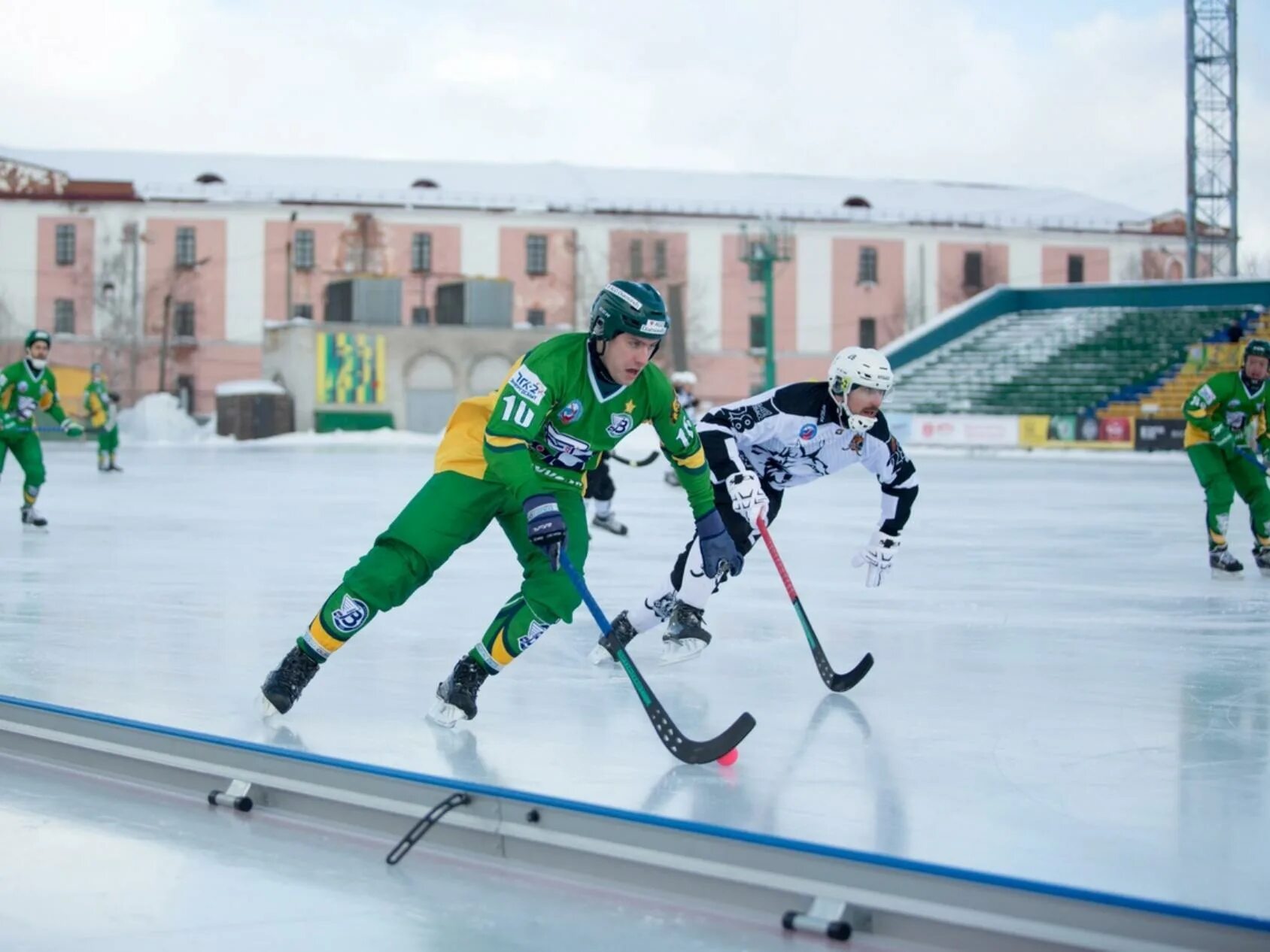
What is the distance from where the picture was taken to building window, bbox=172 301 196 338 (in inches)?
1906

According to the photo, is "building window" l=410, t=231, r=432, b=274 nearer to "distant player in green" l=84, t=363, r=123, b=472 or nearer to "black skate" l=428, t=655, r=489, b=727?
"distant player in green" l=84, t=363, r=123, b=472

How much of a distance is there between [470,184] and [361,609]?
47.4 meters

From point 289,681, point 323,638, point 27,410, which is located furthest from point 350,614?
point 27,410

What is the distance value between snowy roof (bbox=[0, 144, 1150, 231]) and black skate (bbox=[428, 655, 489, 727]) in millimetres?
44675

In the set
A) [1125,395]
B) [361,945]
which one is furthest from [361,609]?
[1125,395]

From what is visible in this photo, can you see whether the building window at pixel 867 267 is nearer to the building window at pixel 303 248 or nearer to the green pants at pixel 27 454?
the building window at pixel 303 248

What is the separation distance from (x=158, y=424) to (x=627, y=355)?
110 ft

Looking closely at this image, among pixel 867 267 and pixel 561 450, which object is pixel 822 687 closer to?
pixel 561 450

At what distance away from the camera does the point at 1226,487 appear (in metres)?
8.80

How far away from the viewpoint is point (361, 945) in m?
2.86

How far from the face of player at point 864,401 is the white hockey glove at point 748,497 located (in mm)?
436

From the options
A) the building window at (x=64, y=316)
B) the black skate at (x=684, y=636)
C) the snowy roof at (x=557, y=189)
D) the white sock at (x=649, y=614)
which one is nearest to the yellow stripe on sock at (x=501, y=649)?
the black skate at (x=684, y=636)

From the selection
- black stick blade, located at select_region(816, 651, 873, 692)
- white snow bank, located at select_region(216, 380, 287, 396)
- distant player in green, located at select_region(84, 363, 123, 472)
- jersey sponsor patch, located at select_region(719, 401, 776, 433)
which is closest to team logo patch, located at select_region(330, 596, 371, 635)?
black stick blade, located at select_region(816, 651, 873, 692)

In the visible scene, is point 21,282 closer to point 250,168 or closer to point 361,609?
point 250,168
